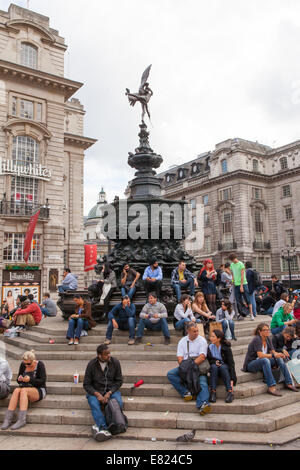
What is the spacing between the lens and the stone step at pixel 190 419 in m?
5.70

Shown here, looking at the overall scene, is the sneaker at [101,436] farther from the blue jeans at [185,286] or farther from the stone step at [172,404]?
the blue jeans at [185,286]

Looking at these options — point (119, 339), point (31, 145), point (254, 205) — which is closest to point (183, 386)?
point (119, 339)

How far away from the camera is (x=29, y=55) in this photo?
97.8ft

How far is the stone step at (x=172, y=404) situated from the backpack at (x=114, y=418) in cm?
61

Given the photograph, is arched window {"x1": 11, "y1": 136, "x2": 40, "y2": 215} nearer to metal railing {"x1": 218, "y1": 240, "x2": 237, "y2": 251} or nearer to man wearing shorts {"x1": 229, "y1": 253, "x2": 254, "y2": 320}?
man wearing shorts {"x1": 229, "y1": 253, "x2": 254, "y2": 320}

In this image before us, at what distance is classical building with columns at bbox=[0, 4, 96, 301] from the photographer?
2766 cm

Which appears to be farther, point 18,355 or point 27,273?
point 27,273

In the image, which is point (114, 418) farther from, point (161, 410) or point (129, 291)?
point (129, 291)

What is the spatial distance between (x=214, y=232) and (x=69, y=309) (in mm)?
42525

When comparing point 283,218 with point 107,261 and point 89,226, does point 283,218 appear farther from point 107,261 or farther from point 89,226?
point 89,226

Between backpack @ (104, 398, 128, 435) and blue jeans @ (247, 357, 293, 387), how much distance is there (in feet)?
8.77

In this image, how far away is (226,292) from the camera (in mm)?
11914

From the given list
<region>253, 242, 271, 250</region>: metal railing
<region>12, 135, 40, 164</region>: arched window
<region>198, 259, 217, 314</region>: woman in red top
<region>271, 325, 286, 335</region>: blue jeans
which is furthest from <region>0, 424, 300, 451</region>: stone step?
<region>253, 242, 271, 250</region>: metal railing
